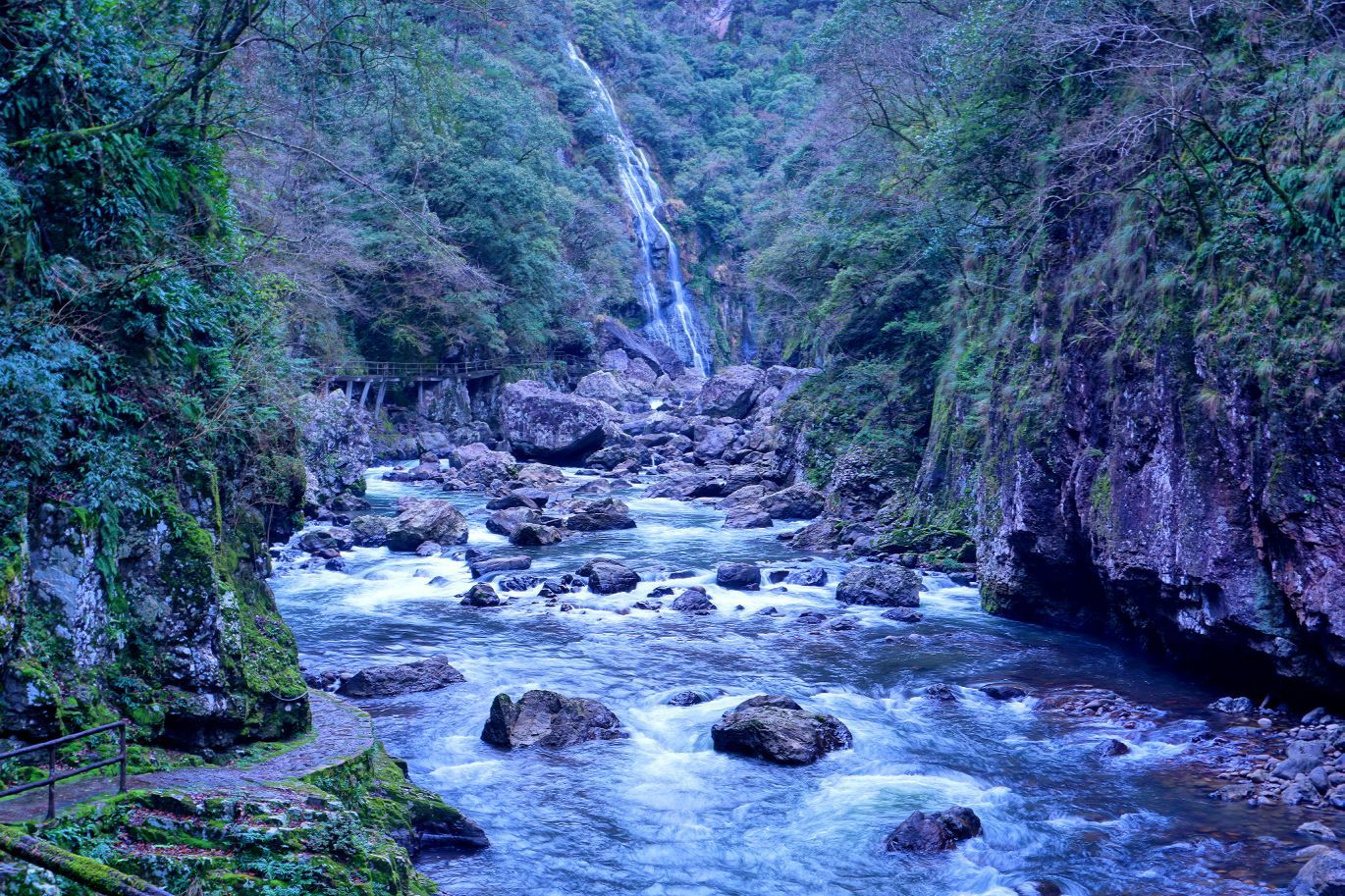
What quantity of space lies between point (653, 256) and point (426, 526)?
37.1 m

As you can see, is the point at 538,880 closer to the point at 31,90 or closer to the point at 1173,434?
the point at 31,90

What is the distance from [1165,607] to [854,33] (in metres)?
20.3

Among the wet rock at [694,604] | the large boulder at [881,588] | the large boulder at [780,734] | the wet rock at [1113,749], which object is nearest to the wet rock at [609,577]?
the wet rock at [694,604]

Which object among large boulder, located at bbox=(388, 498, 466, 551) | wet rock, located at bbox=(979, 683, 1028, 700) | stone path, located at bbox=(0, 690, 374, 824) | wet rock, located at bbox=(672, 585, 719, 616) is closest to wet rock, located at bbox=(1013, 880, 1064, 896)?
wet rock, located at bbox=(979, 683, 1028, 700)

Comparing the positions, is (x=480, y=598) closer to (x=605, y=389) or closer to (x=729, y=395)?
(x=729, y=395)

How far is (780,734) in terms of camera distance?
988 centimetres

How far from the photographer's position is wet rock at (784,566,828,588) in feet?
56.0

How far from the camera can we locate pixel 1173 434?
1123 cm

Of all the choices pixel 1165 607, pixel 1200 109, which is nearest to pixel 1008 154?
pixel 1200 109

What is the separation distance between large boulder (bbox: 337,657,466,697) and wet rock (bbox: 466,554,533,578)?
5406 mm

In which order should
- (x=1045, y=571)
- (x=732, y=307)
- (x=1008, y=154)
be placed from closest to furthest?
(x=1045, y=571), (x=1008, y=154), (x=732, y=307)

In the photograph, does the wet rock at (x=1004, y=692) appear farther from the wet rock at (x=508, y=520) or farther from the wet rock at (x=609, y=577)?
the wet rock at (x=508, y=520)

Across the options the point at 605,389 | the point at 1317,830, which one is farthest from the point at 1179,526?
the point at 605,389

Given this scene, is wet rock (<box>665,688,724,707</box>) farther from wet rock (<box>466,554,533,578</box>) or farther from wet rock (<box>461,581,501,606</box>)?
wet rock (<box>466,554,533,578</box>)
